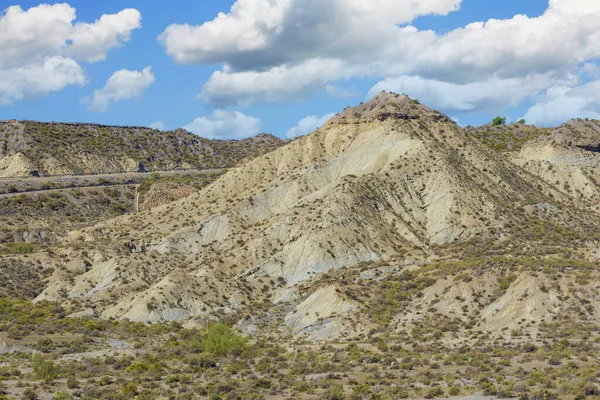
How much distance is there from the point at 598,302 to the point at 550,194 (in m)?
38.8

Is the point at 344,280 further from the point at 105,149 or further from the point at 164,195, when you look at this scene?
the point at 105,149

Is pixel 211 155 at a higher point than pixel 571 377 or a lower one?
higher

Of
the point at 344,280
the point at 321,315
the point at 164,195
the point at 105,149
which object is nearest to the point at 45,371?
the point at 321,315

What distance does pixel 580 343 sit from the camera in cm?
5300

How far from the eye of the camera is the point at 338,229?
79688 mm

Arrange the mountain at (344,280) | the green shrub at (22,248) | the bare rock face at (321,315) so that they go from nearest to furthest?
the mountain at (344,280), the bare rock face at (321,315), the green shrub at (22,248)

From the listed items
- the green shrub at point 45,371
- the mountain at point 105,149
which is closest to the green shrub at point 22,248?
the green shrub at point 45,371

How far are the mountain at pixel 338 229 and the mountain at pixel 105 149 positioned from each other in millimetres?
67057

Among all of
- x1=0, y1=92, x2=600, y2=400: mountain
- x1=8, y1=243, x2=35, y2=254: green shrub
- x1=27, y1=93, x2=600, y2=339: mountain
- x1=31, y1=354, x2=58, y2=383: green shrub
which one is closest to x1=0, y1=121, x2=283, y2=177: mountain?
x1=0, y1=92, x2=600, y2=400: mountain

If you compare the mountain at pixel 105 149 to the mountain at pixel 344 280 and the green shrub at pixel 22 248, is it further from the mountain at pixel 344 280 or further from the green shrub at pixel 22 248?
the green shrub at pixel 22 248

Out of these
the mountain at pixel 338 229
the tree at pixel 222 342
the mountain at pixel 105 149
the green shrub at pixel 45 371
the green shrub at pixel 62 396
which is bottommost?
the green shrub at pixel 62 396

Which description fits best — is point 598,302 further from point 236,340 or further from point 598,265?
point 236,340

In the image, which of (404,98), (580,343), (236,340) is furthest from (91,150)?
(580,343)

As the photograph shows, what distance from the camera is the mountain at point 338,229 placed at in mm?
71312
